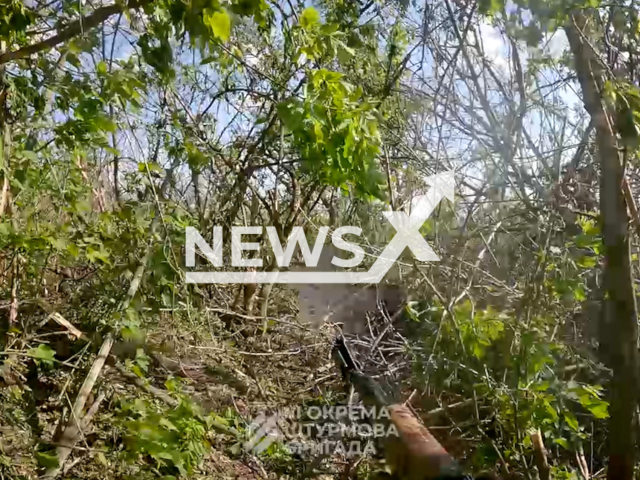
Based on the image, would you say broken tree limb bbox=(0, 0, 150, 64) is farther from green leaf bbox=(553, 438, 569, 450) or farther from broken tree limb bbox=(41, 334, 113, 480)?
green leaf bbox=(553, 438, 569, 450)

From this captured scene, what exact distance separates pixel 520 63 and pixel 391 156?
0.49 m

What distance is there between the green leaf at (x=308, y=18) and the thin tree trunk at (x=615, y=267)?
53cm

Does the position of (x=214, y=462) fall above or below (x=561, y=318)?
below

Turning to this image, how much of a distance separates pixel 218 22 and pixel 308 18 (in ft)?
0.77

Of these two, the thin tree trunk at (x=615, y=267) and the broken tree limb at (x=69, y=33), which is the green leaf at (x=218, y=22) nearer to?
the broken tree limb at (x=69, y=33)

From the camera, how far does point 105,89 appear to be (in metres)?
1.17

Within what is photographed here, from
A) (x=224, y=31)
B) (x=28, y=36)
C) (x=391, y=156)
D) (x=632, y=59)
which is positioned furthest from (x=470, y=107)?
(x=28, y=36)

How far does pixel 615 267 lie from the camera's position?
3.80 feet

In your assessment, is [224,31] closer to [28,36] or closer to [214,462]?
[28,36]

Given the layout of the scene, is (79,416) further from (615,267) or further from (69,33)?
(615,267)

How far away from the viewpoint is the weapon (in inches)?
40.7

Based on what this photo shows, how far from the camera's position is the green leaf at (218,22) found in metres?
0.81

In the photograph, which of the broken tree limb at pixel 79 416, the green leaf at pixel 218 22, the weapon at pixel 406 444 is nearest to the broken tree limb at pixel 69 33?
the green leaf at pixel 218 22

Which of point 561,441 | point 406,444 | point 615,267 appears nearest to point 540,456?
point 561,441
